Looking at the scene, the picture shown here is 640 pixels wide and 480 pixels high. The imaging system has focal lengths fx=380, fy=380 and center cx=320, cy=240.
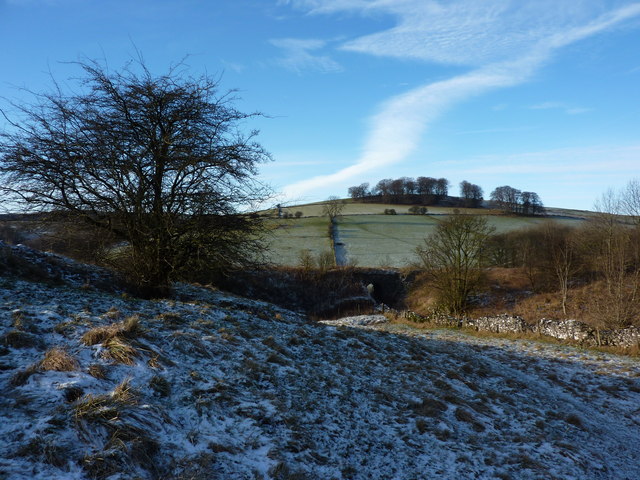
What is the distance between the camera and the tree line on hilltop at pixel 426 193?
2601 inches

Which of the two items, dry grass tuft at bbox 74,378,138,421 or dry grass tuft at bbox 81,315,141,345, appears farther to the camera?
dry grass tuft at bbox 81,315,141,345

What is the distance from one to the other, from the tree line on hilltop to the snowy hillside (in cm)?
6138

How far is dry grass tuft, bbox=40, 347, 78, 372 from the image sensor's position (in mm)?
5035

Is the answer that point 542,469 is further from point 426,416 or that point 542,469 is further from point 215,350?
point 215,350

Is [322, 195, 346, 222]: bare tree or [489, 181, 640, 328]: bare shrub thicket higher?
Answer: [322, 195, 346, 222]: bare tree

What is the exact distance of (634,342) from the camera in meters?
16.5

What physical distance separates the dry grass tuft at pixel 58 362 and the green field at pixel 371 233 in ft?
96.0

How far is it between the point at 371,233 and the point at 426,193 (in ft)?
86.9

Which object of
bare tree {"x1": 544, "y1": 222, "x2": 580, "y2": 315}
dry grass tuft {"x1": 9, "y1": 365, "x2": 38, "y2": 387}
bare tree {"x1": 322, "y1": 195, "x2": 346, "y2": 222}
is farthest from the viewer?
bare tree {"x1": 322, "y1": 195, "x2": 346, "y2": 222}

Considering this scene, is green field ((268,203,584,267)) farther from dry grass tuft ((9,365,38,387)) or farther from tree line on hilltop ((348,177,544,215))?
dry grass tuft ((9,365,38,387))

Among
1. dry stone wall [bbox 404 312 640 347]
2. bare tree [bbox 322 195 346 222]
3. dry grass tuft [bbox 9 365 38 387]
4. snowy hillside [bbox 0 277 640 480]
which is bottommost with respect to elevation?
dry stone wall [bbox 404 312 640 347]

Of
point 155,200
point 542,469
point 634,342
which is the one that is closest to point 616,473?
point 542,469

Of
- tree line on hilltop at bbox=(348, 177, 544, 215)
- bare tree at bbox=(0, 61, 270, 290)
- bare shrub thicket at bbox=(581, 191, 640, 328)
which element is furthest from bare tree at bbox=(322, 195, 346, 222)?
bare tree at bbox=(0, 61, 270, 290)

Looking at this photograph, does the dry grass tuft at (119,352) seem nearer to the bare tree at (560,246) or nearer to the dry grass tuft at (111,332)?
the dry grass tuft at (111,332)
